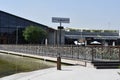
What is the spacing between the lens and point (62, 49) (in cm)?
4472

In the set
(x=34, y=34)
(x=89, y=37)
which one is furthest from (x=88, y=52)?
(x=89, y=37)

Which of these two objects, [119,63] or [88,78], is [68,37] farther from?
[88,78]

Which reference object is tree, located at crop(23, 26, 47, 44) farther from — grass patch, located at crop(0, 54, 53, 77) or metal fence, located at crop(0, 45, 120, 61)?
grass patch, located at crop(0, 54, 53, 77)

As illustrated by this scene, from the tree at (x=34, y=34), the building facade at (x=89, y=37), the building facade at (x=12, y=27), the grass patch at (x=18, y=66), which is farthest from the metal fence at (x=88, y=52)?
the building facade at (x=89, y=37)

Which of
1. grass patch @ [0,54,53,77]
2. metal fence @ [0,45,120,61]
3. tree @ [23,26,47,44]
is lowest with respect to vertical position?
grass patch @ [0,54,53,77]

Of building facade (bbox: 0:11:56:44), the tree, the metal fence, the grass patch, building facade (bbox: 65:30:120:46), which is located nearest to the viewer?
the grass patch

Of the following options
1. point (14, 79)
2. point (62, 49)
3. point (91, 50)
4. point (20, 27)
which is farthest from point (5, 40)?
point (14, 79)

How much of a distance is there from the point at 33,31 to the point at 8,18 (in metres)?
14.9

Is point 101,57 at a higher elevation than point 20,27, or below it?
below

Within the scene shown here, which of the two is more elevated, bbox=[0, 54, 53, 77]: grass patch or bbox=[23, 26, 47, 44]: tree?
bbox=[23, 26, 47, 44]: tree

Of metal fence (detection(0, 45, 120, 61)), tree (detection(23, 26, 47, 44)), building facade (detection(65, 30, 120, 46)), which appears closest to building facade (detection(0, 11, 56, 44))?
tree (detection(23, 26, 47, 44))

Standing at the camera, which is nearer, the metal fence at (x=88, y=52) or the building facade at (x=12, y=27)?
the metal fence at (x=88, y=52)

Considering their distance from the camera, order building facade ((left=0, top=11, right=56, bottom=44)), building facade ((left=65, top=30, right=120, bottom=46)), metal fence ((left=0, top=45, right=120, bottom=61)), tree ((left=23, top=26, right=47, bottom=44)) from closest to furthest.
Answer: metal fence ((left=0, top=45, right=120, bottom=61)) → tree ((left=23, top=26, right=47, bottom=44)) → building facade ((left=0, top=11, right=56, bottom=44)) → building facade ((left=65, top=30, right=120, bottom=46))

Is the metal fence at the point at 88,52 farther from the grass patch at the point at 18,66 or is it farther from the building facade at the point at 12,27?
the building facade at the point at 12,27
